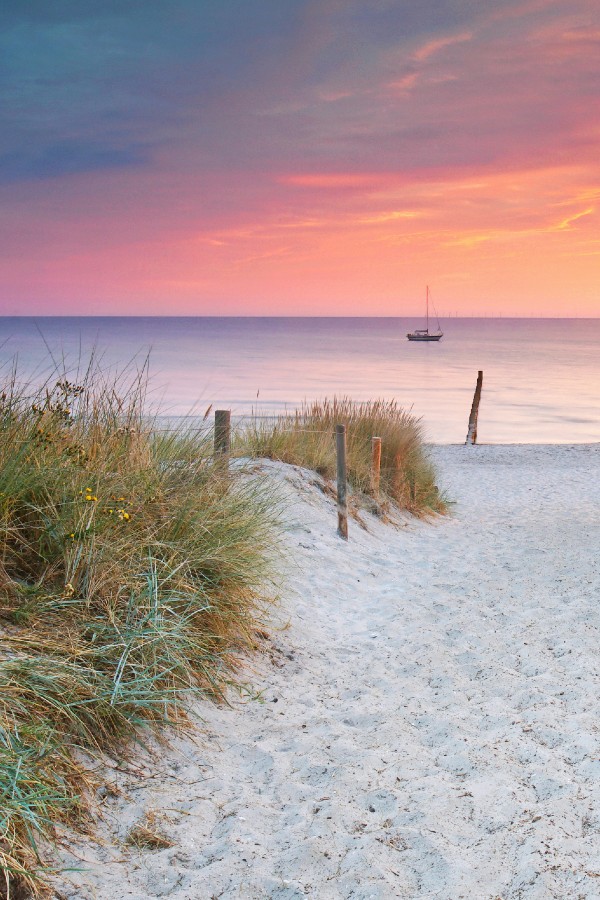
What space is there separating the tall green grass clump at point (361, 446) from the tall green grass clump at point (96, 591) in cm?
374

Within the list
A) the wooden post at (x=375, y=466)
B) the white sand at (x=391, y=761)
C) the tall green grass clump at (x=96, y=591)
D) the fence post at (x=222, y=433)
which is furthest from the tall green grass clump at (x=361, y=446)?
the tall green grass clump at (x=96, y=591)

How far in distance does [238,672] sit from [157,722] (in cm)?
91

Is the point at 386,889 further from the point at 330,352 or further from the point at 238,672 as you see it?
the point at 330,352

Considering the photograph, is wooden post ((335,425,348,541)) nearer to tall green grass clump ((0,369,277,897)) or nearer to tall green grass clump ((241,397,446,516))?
tall green grass clump ((241,397,446,516))

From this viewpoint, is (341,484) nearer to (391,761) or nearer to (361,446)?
(361,446)

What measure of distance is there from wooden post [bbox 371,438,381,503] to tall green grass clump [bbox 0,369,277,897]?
3993 millimetres

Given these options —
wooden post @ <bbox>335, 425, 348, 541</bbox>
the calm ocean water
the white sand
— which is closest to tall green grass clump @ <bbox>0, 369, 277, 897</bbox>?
the white sand

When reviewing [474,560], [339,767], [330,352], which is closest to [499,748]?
[339,767]

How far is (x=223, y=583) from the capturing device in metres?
4.58

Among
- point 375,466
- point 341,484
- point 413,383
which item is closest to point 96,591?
point 341,484

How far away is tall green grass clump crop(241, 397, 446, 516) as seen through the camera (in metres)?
9.31

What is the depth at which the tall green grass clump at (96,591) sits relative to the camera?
2758mm

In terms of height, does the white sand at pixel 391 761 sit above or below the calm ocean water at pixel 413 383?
below

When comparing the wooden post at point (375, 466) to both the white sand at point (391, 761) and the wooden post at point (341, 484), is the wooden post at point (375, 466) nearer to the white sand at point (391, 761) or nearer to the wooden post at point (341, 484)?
the wooden post at point (341, 484)
